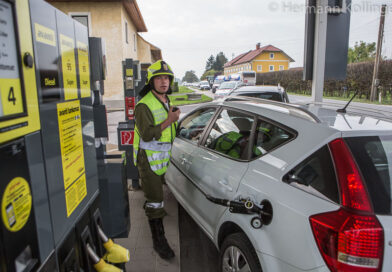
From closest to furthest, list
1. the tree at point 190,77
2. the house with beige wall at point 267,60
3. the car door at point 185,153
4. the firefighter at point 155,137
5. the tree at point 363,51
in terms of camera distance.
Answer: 1. the firefighter at point 155,137
2. the car door at point 185,153
3. the tree at point 363,51
4. the house with beige wall at point 267,60
5. the tree at point 190,77

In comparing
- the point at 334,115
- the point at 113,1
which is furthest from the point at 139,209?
the point at 113,1

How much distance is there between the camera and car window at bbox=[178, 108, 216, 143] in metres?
3.72

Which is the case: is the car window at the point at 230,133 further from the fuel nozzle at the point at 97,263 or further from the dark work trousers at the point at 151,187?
the fuel nozzle at the point at 97,263

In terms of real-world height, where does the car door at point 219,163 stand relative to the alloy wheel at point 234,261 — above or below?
above

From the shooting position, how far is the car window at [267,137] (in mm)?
2145

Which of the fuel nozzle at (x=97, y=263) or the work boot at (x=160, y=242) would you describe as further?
the work boot at (x=160, y=242)

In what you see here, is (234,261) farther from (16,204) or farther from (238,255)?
(16,204)

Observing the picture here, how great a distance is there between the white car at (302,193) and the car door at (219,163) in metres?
0.01

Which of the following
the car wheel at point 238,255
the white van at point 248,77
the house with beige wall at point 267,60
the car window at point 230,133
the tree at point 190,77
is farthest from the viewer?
the tree at point 190,77

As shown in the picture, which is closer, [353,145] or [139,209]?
[353,145]

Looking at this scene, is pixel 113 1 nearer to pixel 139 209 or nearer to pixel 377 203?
pixel 139 209

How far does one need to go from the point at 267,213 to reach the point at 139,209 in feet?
8.59

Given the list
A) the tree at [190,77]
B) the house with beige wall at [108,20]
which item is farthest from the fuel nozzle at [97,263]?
the tree at [190,77]

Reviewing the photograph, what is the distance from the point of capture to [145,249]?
3166 millimetres
